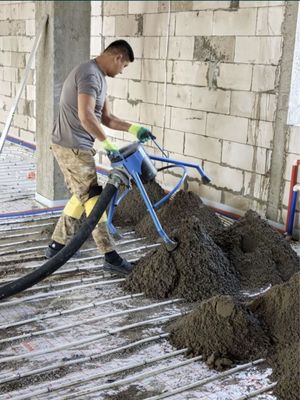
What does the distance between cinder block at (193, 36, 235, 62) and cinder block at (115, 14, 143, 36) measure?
98 centimetres

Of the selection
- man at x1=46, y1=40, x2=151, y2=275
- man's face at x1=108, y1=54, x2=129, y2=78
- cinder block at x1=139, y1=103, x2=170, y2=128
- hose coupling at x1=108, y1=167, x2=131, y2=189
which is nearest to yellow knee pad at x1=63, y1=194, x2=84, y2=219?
man at x1=46, y1=40, x2=151, y2=275

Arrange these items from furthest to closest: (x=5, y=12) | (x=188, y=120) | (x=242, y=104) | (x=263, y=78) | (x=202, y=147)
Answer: (x=5, y=12) < (x=188, y=120) < (x=202, y=147) < (x=242, y=104) < (x=263, y=78)

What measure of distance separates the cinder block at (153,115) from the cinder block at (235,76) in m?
0.86

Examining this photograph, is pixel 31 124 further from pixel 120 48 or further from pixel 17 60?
pixel 120 48

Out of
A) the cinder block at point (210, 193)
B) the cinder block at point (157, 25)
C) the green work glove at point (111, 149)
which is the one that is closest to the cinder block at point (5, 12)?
the cinder block at point (157, 25)

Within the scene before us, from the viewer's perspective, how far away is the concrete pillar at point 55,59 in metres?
4.85

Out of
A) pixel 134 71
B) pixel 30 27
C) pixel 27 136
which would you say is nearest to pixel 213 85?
pixel 134 71

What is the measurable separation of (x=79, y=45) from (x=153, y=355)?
3280mm

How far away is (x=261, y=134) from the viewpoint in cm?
465

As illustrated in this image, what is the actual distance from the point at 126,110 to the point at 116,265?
3.01 metres

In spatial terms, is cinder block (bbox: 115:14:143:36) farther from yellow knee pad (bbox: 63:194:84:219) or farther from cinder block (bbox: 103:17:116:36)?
yellow knee pad (bbox: 63:194:84:219)

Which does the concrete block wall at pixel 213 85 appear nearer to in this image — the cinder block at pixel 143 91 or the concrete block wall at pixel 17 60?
the cinder block at pixel 143 91

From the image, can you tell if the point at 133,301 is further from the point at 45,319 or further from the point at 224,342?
the point at 224,342

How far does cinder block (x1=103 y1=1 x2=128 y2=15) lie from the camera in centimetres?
603
